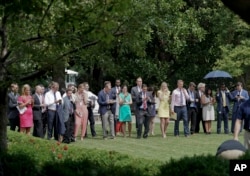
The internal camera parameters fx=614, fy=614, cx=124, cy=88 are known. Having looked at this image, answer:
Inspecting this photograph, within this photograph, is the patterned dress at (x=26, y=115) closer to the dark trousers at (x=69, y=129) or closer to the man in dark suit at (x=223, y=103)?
the dark trousers at (x=69, y=129)

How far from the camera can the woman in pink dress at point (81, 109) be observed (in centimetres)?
2028

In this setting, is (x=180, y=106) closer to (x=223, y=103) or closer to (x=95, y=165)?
(x=223, y=103)

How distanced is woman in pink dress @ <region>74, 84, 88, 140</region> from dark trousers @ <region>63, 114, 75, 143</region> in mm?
232

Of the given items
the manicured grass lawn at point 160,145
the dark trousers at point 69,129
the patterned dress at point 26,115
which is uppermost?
the patterned dress at point 26,115

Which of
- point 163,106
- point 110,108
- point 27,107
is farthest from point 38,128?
point 163,106

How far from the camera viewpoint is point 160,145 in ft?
61.0

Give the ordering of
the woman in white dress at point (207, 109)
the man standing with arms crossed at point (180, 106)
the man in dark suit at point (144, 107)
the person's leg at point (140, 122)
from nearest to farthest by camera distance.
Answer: the person's leg at point (140, 122), the man in dark suit at point (144, 107), the man standing with arms crossed at point (180, 106), the woman in white dress at point (207, 109)

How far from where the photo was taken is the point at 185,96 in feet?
72.7

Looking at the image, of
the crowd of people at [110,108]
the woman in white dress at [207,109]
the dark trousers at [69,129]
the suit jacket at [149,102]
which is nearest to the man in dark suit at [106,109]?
the crowd of people at [110,108]

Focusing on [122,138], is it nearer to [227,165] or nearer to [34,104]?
[34,104]

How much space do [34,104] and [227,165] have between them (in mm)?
13609

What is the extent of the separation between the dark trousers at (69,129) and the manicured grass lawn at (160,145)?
0.30 meters

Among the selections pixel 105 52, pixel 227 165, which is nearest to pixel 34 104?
pixel 105 52

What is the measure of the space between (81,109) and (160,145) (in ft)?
11.1
